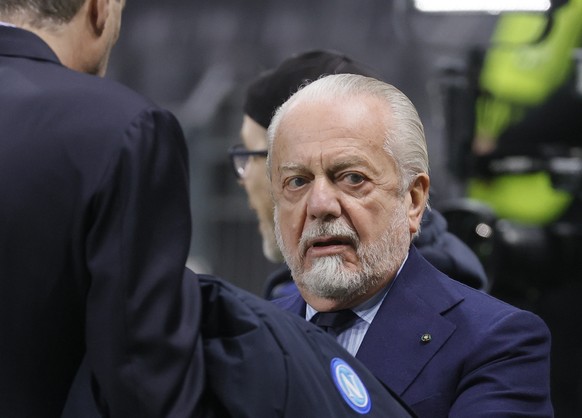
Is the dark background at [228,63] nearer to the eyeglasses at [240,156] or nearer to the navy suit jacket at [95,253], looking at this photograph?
the eyeglasses at [240,156]

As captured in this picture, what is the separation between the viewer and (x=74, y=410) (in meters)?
1.56

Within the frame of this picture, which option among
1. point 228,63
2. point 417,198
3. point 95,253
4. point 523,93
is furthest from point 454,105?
point 95,253

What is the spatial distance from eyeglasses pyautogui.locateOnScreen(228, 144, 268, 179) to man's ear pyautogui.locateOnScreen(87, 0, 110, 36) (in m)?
1.22

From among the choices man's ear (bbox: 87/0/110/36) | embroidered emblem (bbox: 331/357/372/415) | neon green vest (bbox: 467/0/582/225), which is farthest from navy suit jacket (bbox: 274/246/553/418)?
neon green vest (bbox: 467/0/582/225)

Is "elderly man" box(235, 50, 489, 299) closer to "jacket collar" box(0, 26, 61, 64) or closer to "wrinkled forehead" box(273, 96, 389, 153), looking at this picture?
"wrinkled forehead" box(273, 96, 389, 153)

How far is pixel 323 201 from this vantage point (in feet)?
7.04

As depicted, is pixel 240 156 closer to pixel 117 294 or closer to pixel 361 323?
pixel 361 323

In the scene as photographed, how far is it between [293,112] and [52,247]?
810mm

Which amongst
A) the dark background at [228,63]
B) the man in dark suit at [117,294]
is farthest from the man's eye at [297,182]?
the dark background at [228,63]

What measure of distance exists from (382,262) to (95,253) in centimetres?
76

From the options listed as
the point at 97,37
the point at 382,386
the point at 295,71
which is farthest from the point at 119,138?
the point at 295,71

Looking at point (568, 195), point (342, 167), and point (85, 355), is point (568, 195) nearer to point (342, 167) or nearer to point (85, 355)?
point (342, 167)

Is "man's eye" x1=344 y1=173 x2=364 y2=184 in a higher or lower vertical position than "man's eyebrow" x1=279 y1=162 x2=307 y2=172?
higher

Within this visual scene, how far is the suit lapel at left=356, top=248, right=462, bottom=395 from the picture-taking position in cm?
210
